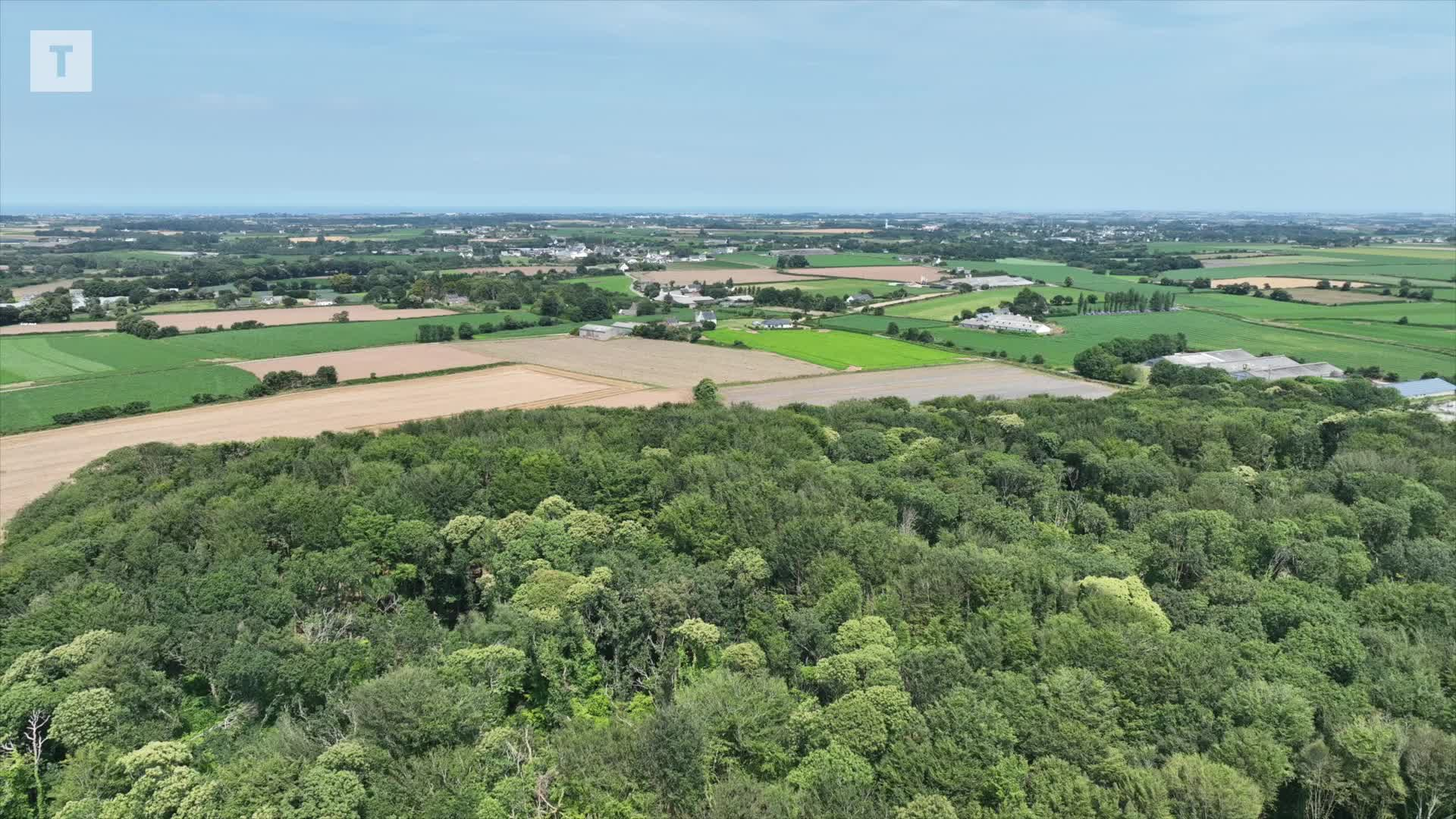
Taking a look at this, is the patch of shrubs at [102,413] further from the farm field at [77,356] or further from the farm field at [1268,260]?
the farm field at [1268,260]

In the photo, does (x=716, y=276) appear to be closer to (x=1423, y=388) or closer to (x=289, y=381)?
(x=289, y=381)

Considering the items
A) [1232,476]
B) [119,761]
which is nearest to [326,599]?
[119,761]

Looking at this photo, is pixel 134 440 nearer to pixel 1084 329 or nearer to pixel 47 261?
pixel 1084 329

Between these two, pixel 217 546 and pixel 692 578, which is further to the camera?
pixel 217 546

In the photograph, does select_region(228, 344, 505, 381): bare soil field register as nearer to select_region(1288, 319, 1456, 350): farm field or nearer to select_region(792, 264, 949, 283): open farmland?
select_region(792, 264, 949, 283): open farmland

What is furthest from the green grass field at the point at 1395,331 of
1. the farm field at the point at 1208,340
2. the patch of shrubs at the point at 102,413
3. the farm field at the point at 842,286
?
the patch of shrubs at the point at 102,413

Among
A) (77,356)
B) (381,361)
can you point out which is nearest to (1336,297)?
Result: (381,361)
